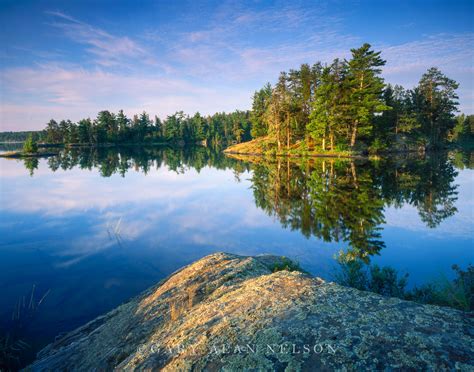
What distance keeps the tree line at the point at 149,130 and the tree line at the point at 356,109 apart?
50602 mm

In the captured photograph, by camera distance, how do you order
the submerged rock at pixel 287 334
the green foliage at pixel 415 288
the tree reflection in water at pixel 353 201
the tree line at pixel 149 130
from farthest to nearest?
the tree line at pixel 149 130
the tree reflection in water at pixel 353 201
the green foliage at pixel 415 288
the submerged rock at pixel 287 334

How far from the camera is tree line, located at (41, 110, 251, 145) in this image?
122 m

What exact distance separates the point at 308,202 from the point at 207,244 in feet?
29.7

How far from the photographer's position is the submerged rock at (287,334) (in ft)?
8.73

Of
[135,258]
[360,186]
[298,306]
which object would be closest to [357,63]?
[360,186]

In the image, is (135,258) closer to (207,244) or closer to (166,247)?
(166,247)

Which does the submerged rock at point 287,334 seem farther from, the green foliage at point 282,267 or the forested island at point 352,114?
the forested island at point 352,114

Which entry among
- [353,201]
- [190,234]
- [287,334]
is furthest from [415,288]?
[353,201]

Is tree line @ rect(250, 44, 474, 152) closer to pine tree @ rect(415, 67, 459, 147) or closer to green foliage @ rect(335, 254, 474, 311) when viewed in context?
pine tree @ rect(415, 67, 459, 147)

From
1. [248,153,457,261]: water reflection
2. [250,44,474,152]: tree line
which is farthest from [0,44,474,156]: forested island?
[248,153,457,261]: water reflection

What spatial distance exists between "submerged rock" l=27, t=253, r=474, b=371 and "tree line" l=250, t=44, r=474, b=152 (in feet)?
163

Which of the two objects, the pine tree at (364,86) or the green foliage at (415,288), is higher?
the pine tree at (364,86)

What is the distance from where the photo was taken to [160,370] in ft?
10.6

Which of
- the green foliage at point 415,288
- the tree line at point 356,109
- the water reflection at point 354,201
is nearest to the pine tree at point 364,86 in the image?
the tree line at point 356,109
